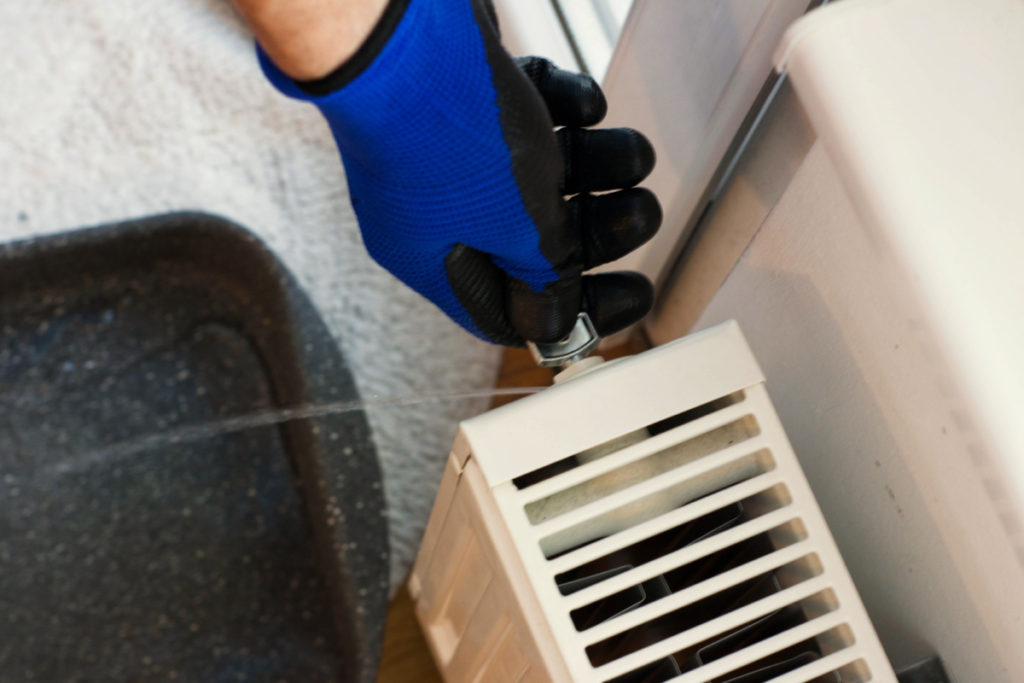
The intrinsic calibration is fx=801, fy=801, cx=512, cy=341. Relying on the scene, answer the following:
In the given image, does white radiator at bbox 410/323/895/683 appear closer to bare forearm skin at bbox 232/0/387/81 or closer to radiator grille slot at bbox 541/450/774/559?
radiator grille slot at bbox 541/450/774/559

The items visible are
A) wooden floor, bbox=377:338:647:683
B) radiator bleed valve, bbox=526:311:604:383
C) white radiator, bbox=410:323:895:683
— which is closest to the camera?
white radiator, bbox=410:323:895:683

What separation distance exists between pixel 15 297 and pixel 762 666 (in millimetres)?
949

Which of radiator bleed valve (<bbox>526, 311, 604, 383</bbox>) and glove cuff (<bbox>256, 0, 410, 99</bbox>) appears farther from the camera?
radiator bleed valve (<bbox>526, 311, 604, 383</bbox>)

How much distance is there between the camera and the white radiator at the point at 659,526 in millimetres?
448

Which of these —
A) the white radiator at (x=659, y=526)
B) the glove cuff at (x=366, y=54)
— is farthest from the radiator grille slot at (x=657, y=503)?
the glove cuff at (x=366, y=54)

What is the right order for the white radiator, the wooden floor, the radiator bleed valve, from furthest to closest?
the wooden floor, the radiator bleed valve, the white radiator

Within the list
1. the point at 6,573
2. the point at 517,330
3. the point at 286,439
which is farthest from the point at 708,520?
the point at 6,573

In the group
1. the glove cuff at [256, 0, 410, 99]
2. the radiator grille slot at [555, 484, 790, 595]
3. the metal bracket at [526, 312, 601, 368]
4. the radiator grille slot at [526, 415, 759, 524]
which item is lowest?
the radiator grille slot at [555, 484, 790, 595]

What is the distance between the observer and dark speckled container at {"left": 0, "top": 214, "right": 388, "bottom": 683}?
3.06 ft

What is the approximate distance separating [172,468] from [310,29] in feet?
2.36

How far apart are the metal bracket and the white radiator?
0.11 meters

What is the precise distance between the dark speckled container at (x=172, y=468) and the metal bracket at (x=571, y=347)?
37 cm

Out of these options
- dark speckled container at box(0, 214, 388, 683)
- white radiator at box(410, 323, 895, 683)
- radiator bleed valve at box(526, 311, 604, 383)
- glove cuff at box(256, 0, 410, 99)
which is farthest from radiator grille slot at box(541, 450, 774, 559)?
dark speckled container at box(0, 214, 388, 683)

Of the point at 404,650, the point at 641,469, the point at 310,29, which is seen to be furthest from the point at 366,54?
the point at 404,650
